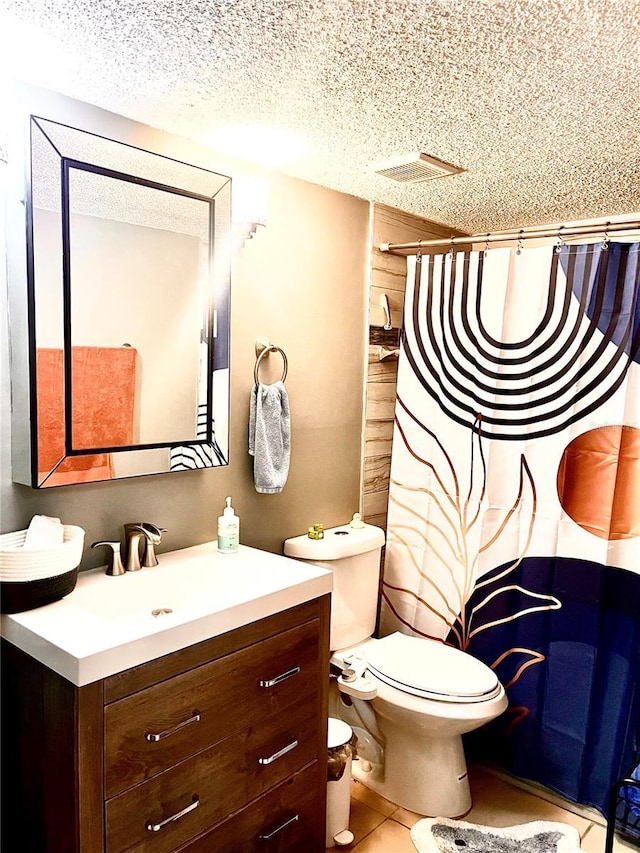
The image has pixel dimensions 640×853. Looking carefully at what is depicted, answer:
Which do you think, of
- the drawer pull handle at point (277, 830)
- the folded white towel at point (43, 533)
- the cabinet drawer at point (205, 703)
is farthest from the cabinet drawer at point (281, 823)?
the folded white towel at point (43, 533)

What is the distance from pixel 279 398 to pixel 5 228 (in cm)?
103

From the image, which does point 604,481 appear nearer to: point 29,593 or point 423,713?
point 423,713

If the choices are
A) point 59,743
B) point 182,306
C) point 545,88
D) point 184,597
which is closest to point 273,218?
point 182,306

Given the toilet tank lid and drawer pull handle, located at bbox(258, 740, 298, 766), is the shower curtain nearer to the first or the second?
the toilet tank lid

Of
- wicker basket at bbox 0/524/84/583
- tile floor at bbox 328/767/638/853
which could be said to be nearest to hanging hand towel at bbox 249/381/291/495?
wicker basket at bbox 0/524/84/583

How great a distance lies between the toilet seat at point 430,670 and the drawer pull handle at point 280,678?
531mm

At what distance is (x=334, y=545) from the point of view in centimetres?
244

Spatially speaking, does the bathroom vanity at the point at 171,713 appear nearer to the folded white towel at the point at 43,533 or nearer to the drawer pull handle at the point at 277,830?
the drawer pull handle at the point at 277,830

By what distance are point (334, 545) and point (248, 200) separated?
126 centimetres

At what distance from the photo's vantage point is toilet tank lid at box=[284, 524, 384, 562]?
95.3 inches

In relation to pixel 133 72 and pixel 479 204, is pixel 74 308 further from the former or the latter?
pixel 479 204

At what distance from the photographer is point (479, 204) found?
2.72 meters

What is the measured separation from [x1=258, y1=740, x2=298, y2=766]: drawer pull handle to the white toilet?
40cm

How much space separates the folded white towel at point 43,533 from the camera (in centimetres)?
164
